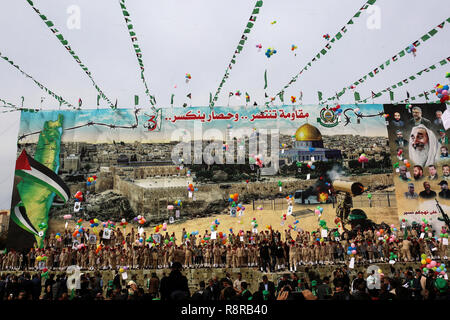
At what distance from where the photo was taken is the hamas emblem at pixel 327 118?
57.1ft

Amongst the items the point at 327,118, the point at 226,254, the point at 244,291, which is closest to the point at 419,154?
the point at 327,118

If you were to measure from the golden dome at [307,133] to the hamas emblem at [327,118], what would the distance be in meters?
0.54

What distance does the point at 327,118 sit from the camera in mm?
17453

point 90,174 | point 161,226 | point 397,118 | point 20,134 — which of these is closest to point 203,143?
point 161,226

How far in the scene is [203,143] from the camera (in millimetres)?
17266

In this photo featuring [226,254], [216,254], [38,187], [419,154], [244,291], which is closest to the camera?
[244,291]

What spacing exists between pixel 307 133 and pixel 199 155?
552 centimetres

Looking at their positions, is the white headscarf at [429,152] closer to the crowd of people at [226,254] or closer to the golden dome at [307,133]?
the crowd of people at [226,254]

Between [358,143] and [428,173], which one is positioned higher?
[358,143]

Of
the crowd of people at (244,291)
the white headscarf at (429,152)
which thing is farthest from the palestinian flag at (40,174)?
the white headscarf at (429,152)

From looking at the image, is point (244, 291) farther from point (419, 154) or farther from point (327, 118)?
point (419, 154)
